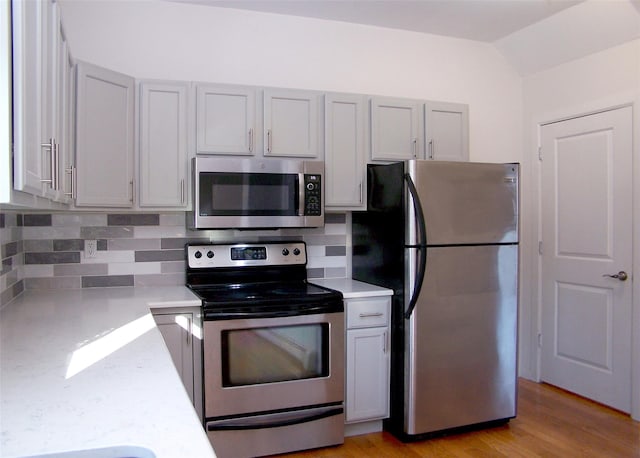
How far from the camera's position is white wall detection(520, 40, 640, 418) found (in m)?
3.09

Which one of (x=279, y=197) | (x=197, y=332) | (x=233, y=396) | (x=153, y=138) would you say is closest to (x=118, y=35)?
(x=153, y=138)

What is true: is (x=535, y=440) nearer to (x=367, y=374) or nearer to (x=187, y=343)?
(x=367, y=374)

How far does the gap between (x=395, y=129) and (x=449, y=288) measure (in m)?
1.03

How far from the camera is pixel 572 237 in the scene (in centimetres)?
352

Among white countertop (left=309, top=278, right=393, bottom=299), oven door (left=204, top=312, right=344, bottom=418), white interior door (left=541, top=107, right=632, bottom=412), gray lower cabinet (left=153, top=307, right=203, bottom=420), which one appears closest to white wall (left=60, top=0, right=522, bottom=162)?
white interior door (left=541, top=107, right=632, bottom=412)

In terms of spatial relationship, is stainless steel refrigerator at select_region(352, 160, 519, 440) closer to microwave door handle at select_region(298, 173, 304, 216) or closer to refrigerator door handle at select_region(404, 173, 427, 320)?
refrigerator door handle at select_region(404, 173, 427, 320)

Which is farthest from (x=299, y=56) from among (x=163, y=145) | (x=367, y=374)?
(x=367, y=374)

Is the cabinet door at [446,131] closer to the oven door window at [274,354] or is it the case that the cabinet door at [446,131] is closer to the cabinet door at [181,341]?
the oven door window at [274,354]

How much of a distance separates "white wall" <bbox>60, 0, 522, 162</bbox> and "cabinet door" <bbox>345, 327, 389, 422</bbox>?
1.65 m

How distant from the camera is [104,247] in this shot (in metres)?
2.90

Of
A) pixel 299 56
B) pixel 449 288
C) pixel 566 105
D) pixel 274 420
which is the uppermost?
pixel 299 56

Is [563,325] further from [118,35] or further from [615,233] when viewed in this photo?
[118,35]

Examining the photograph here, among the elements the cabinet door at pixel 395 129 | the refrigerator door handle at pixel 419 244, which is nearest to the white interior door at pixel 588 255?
the cabinet door at pixel 395 129

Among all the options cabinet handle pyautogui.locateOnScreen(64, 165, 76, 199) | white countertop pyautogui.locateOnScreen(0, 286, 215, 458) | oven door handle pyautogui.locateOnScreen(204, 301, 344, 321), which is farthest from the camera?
oven door handle pyautogui.locateOnScreen(204, 301, 344, 321)
